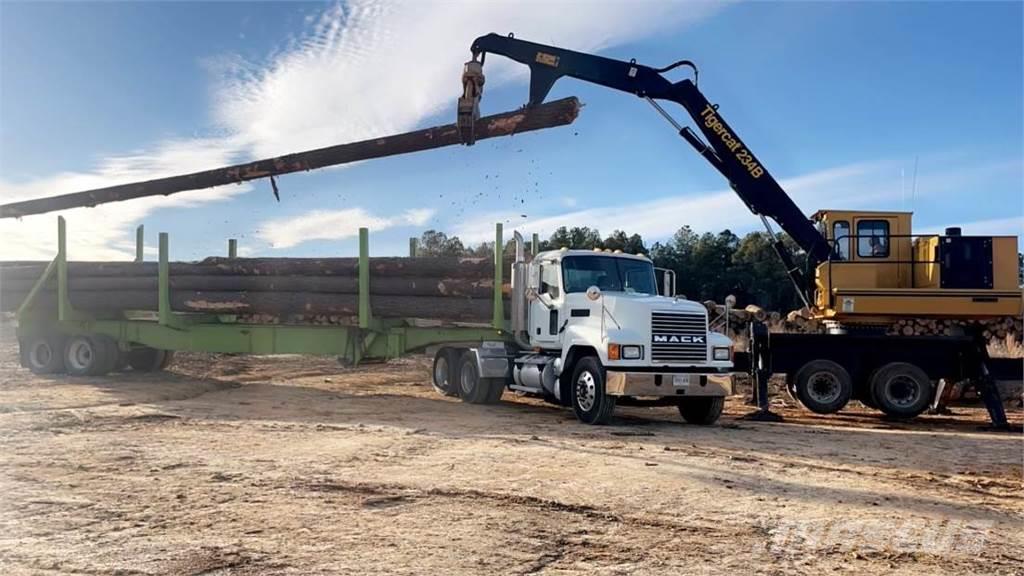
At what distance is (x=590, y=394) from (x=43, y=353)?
45.7 feet

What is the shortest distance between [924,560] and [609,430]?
6.18 metres

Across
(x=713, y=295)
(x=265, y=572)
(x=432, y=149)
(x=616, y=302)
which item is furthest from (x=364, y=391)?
(x=713, y=295)

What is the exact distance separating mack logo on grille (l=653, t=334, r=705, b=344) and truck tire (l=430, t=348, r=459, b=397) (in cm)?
498

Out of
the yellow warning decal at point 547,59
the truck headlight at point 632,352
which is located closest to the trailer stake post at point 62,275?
the yellow warning decal at point 547,59

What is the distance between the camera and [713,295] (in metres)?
34.8

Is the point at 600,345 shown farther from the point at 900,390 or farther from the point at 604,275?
the point at 900,390

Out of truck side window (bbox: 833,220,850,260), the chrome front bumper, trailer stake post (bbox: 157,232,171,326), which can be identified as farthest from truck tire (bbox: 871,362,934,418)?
trailer stake post (bbox: 157,232,171,326)

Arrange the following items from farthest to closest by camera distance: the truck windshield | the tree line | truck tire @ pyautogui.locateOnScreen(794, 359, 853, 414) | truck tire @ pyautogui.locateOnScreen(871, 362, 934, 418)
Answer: the tree line < truck tire @ pyautogui.locateOnScreen(794, 359, 853, 414) < truck tire @ pyautogui.locateOnScreen(871, 362, 934, 418) < the truck windshield

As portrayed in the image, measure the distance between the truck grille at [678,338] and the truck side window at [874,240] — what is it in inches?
199

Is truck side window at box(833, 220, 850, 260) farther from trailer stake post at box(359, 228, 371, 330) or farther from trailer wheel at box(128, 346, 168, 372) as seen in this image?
trailer wheel at box(128, 346, 168, 372)

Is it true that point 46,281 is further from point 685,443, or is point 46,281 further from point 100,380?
point 685,443

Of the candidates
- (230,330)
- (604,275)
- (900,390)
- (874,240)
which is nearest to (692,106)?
(874,240)

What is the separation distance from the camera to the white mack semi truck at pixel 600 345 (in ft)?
38.6

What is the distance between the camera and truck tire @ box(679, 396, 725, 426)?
495 inches
